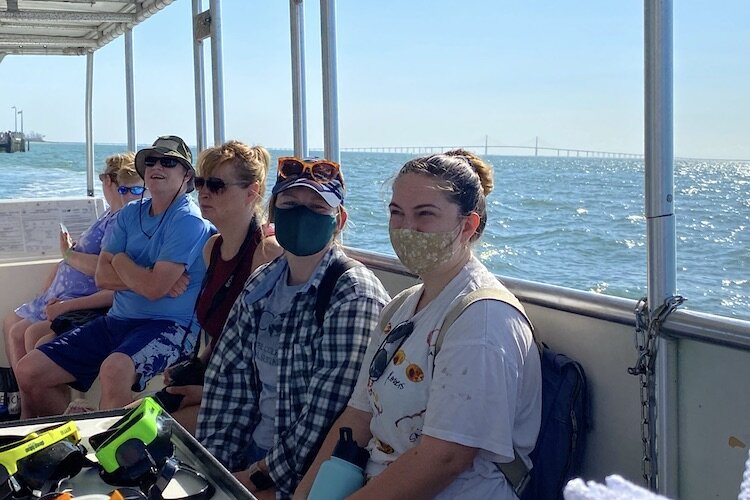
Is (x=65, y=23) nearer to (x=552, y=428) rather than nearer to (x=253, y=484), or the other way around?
(x=253, y=484)

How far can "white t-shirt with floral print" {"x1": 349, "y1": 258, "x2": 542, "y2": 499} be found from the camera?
5.48 ft

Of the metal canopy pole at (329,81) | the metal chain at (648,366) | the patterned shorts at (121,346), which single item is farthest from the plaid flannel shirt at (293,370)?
the metal canopy pole at (329,81)

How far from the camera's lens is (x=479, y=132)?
135 ft

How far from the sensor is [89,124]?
703 centimetres

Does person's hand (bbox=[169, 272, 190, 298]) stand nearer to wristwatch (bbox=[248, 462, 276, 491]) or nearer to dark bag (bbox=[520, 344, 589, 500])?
wristwatch (bbox=[248, 462, 276, 491])

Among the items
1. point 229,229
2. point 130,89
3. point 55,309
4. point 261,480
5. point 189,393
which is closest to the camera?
point 261,480

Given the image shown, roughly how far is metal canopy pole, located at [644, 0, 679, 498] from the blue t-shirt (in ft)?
7.04

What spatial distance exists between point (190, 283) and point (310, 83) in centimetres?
109

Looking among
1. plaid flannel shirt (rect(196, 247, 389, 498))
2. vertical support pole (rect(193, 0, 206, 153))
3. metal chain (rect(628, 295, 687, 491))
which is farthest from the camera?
vertical support pole (rect(193, 0, 206, 153))

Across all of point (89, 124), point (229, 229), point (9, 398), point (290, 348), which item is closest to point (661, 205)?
point (290, 348)

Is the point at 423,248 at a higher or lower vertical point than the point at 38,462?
higher

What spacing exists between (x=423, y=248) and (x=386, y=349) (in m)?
0.26

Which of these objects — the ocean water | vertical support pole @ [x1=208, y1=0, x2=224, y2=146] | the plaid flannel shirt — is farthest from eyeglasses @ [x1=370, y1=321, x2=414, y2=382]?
the ocean water

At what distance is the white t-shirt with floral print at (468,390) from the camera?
5.48ft
